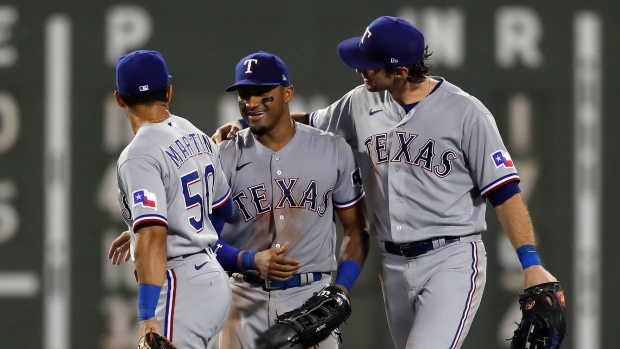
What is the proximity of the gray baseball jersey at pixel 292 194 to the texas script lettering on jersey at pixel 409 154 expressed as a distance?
0.12m

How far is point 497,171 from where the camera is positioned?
159 inches

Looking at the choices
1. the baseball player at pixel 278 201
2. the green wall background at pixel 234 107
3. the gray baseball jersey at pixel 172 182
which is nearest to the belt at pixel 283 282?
the baseball player at pixel 278 201

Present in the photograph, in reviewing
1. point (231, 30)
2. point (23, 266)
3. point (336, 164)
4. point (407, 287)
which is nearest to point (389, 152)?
point (336, 164)

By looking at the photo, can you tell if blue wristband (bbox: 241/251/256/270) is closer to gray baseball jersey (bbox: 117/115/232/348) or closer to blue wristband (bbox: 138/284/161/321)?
gray baseball jersey (bbox: 117/115/232/348)

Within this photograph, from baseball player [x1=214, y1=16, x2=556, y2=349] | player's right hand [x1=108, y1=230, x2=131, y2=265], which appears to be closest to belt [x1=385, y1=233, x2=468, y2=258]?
baseball player [x1=214, y1=16, x2=556, y2=349]

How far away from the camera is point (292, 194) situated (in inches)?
167

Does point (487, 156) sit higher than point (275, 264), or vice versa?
point (487, 156)

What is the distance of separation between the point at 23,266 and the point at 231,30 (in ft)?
5.59

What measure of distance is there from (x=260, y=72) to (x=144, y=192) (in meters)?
0.88

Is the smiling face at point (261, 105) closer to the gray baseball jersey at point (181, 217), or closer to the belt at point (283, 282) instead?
the gray baseball jersey at point (181, 217)

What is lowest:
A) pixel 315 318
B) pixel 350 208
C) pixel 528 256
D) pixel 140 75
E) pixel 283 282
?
pixel 315 318

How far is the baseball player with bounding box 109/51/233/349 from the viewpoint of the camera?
3.49 metres

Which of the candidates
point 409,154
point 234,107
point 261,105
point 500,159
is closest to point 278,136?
point 261,105

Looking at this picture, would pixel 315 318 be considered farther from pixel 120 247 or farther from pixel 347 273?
pixel 120 247
